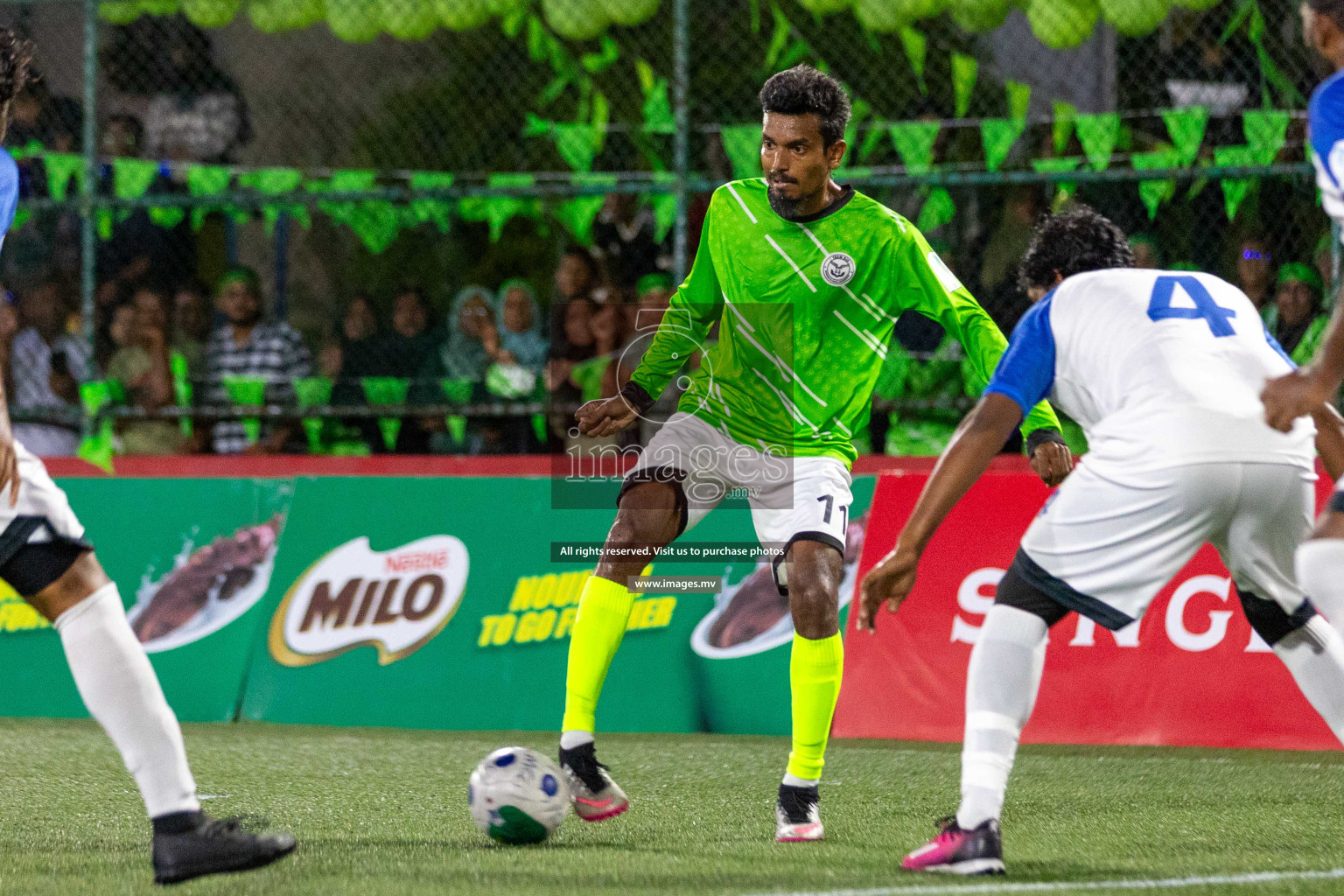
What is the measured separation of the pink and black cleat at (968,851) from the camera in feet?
12.9

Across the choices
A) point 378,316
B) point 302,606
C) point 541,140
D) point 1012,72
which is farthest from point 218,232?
point 1012,72

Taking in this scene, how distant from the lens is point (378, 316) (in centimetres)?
1014

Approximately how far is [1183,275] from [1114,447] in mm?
506

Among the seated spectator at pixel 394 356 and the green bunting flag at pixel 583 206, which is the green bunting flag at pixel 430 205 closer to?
the seated spectator at pixel 394 356

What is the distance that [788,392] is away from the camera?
5.23 metres

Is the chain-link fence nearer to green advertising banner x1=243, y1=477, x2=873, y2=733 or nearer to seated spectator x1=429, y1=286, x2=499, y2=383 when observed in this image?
seated spectator x1=429, y1=286, x2=499, y2=383

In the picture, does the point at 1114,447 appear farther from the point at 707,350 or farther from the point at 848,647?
the point at 848,647

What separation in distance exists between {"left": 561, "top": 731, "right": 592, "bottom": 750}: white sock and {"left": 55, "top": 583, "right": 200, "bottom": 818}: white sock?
1.38 m

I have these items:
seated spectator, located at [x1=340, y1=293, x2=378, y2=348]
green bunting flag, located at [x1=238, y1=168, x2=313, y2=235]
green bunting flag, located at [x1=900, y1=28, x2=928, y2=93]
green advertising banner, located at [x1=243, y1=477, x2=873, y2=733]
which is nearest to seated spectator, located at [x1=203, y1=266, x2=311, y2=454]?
seated spectator, located at [x1=340, y1=293, x2=378, y2=348]

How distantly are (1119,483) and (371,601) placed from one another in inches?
180

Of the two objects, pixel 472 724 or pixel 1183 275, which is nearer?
pixel 1183 275

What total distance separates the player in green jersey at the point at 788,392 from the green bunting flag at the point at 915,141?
3.48m

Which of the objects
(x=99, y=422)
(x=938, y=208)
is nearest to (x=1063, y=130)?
(x=938, y=208)

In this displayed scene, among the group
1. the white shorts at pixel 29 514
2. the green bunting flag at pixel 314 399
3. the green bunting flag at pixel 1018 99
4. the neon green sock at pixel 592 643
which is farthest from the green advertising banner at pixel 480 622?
the white shorts at pixel 29 514
